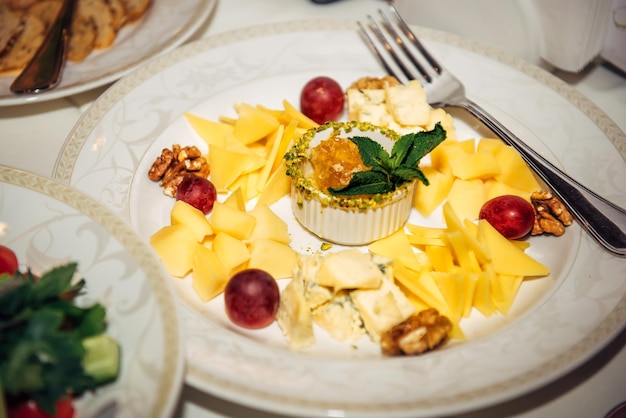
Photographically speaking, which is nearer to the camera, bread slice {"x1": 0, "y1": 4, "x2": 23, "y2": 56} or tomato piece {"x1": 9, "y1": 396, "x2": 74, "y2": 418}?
tomato piece {"x1": 9, "y1": 396, "x2": 74, "y2": 418}

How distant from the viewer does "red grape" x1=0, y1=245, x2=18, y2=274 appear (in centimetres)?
134

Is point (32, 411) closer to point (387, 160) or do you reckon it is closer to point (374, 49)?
point (387, 160)

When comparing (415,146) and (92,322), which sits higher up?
(415,146)

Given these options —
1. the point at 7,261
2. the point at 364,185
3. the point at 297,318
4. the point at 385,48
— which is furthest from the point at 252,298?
the point at 385,48

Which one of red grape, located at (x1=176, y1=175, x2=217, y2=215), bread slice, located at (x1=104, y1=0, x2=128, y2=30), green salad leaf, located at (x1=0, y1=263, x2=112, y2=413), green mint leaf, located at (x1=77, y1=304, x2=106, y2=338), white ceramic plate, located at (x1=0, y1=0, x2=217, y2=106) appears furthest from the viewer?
bread slice, located at (x1=104, y1=0, x2=128, y2=30)

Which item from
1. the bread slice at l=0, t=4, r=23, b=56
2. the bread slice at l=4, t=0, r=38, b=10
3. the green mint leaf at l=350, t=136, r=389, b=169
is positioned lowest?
the green mint leaf at l=350, t=136, r=389, b=169

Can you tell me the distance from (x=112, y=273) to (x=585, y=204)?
4.05ft

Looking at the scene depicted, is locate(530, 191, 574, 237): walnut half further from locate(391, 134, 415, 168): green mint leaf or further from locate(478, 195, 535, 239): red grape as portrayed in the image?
locate(391, 134, 415, 168): green mint leaf

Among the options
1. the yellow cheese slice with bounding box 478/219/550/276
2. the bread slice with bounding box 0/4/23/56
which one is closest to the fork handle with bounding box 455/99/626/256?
the yellow cheese slice with bounding box 478/219/550/276

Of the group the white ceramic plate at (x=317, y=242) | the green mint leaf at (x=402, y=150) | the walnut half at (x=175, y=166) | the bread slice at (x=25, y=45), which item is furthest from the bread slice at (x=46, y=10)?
the green mint leaf at (x=402, y=150)

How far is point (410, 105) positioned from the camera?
6.17ft

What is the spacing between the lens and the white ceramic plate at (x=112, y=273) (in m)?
1.09

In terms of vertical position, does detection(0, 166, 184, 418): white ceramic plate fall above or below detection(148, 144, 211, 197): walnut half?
below

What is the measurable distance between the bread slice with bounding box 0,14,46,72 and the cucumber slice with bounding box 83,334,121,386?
1.41 metres
